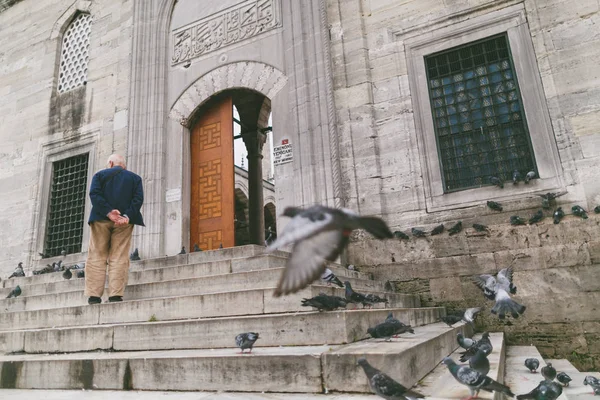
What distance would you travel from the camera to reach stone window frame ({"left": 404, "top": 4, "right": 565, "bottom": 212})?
19.7 feet

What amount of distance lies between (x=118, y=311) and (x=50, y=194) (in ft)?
23.4

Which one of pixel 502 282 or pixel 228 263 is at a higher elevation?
pixel 228 263

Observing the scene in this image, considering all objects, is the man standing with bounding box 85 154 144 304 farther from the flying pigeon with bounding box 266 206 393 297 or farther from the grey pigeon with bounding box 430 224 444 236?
the grey pigeon with bounding box 430 224 444 236

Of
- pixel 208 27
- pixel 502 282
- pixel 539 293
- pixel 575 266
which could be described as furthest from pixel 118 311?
pixel 208 27

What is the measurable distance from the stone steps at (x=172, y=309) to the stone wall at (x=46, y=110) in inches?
190

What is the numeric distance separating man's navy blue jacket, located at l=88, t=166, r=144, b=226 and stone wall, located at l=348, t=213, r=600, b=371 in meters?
→ 3.60

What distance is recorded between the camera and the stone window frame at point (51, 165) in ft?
31.1

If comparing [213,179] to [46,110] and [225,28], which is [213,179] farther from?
[46,110]

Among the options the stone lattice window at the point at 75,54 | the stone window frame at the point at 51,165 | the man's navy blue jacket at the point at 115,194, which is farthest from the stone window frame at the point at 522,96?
the stone lattice window at the point at 75,54

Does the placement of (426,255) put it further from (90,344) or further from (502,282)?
(90,344)

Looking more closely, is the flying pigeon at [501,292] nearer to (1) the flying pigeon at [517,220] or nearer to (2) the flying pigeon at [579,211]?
(1) the flying pigeon at [517,220]

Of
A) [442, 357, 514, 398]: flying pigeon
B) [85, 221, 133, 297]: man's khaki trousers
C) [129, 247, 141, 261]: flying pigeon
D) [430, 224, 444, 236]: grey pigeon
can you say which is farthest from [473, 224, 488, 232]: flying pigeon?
[129, 247, 141, 261]: flying pigeon

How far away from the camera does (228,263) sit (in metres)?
4.81

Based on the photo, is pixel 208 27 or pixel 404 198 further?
pixel 208 27
